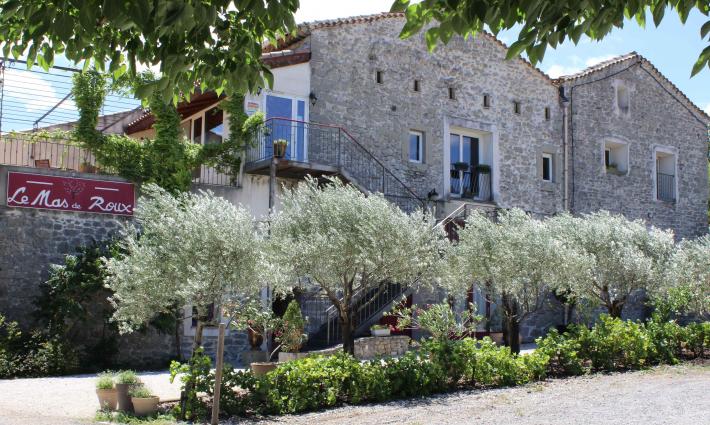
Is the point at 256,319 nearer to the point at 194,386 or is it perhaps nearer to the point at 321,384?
the point at 321,384

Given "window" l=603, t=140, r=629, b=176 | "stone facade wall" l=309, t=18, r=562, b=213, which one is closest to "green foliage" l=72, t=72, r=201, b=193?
"stone facade wall" l=309, t=18, r=562, b=213

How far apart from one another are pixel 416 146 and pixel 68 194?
8.93m

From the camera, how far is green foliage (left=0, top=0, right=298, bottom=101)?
4223mm

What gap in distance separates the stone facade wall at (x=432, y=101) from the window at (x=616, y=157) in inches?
88.2

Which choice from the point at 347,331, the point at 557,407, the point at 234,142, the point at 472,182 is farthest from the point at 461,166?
the point at 557,407

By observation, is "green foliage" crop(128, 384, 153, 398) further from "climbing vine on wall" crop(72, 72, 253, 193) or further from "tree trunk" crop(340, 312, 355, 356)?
"climbing vine on wall" crop(72, 72, 253, 193)

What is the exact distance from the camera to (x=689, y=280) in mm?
15797

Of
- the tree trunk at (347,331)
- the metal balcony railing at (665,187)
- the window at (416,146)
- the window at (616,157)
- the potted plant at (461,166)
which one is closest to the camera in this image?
the tree trunk at (347,331)

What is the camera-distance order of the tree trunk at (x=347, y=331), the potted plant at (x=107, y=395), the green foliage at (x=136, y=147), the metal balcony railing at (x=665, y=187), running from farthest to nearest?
1. the metal balcony railing at (x=665, y=187)
2. the green foliage at (x=136, y=147)
3. the tree trunk at (x=347, y=331)
4. the potted plant at (x=107, y=395)

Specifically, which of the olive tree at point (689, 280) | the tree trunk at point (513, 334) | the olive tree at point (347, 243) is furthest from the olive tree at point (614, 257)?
the olive tree at point (347, 243)

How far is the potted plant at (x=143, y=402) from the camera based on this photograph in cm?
926

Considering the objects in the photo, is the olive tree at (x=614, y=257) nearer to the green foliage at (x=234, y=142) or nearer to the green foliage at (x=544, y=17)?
the green foliage at (x=234, y=142)

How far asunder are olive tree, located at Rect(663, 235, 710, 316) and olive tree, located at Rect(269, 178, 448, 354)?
6344mm

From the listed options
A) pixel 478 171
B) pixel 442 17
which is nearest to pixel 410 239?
pixel 442 17
